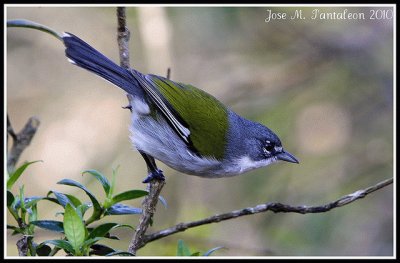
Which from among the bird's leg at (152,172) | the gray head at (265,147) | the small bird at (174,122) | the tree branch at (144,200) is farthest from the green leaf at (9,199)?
the gray head at (265,147)

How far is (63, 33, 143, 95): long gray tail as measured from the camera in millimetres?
3385

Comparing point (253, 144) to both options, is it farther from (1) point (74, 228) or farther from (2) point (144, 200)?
(1) point (74, 228)

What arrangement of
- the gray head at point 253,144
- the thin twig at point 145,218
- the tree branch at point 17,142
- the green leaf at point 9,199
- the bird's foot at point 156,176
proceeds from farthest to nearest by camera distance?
the gray head at point 253,144, the bird's foot at point 156,176, the tree branch at point 17,142, the thin twig at point 145,218, the green leaf at point 9,199

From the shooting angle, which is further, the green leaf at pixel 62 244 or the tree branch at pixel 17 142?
the tree branch at pixel 17 142

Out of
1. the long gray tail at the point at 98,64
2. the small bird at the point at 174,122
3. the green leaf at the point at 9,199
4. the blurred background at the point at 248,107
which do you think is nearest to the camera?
the green leaf at the point at 9,199

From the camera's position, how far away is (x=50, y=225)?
198cm

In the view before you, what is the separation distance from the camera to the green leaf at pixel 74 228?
1881 mm

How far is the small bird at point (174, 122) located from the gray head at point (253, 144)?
0.01m

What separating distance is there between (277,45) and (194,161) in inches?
104

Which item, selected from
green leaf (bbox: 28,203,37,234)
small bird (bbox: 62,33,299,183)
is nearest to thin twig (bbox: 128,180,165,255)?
green leaf (bbox: 28,203,37,234)

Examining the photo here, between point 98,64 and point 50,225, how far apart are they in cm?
174

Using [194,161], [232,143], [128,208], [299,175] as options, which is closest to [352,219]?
[299,175]

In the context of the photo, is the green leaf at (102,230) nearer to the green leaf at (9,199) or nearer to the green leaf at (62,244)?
the green leaf at (62,244)

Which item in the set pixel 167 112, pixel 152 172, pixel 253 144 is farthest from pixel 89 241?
pixel 253 144
